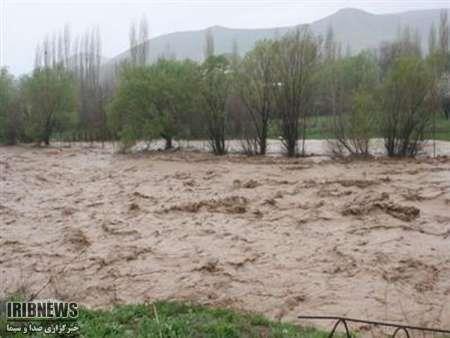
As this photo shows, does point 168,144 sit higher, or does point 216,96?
point 216,96

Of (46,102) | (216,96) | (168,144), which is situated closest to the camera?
(216,96)

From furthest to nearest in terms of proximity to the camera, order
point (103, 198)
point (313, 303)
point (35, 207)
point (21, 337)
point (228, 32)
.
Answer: point (228, 32) < point (103, 198) < point (35, 207) < point (313, 303) < point (21, 337)

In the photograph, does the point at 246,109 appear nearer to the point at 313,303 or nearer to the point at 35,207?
the point at 35,207

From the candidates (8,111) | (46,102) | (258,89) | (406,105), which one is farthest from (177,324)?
(8,111)

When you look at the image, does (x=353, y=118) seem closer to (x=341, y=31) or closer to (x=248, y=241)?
(x=248, y=241)

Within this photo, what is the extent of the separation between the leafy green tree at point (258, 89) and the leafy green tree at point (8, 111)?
743 inches

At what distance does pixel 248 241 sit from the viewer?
31.1ft

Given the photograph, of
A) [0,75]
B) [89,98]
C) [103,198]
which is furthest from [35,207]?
[89,98]

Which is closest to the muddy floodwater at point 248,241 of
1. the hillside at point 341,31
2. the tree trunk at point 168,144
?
the tree trunk at point 168,144

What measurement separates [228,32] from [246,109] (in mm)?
148725

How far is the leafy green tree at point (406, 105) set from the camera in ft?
65.4

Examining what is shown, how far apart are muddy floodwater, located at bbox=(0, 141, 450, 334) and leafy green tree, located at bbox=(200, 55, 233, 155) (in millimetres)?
7384

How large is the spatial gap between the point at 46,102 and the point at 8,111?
370 cm

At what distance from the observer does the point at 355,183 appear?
14.9 metres
